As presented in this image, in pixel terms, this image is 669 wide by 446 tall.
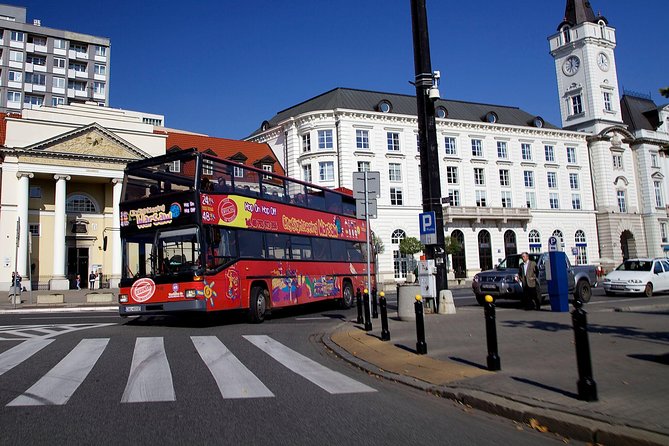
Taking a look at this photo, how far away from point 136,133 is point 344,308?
34781 mm

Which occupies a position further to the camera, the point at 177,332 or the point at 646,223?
the point at 646,223

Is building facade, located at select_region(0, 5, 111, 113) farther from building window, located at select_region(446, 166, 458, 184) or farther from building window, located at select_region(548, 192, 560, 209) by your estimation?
building window, located at select_region(548, 192, 560, 209)

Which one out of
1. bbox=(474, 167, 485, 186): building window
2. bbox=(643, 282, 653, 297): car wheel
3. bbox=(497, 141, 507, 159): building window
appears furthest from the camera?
bbox=(497, 141, 507, 159): building window

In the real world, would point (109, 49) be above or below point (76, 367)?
above

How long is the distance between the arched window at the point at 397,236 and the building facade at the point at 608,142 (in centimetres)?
2806

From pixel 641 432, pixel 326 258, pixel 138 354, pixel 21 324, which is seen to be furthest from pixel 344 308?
pixel 641 432

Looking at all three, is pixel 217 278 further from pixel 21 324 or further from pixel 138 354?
pixel 21 324

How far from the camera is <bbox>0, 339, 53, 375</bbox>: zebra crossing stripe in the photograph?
27.3ft

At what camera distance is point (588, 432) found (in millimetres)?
4602

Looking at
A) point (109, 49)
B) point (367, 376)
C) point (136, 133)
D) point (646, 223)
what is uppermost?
point (109, 49)

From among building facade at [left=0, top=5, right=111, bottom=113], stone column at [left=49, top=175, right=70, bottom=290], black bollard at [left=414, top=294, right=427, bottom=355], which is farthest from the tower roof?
black bollard at [left=414, top=294, right=427, bottom=355]

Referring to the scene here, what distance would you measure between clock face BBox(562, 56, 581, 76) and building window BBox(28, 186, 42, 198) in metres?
61.3

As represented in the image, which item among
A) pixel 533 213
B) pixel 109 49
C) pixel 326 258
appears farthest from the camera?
pixel 109 49

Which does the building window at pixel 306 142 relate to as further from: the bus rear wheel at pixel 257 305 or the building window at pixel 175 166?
the building window at pixel 175 166
